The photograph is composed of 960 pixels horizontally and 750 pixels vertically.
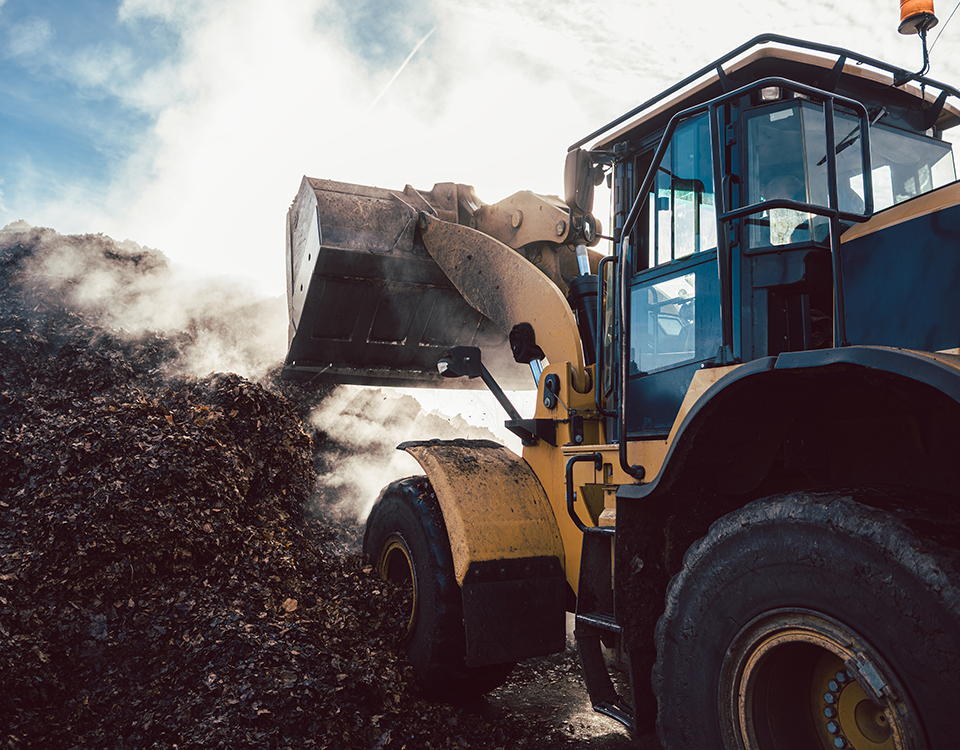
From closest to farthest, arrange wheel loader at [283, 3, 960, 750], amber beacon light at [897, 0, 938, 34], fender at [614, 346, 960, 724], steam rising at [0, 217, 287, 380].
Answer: wheel loader at [283, 3, 960, 750] → fender at [614, 346, 960, 724] → amber beacon light at [897, 0, 938, 34] → steam rising at [0, 217, 287, 380]

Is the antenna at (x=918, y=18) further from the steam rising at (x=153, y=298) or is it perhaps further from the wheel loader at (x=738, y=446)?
the steam rising at (x=153, y=298)

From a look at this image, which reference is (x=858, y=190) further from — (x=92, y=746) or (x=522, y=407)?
(x=92, y=746)

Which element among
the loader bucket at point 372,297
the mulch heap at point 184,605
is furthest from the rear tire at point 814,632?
the loader bucket at point 372,297

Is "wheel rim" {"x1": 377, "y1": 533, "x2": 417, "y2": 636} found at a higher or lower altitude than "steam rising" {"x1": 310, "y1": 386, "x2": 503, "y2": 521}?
lower

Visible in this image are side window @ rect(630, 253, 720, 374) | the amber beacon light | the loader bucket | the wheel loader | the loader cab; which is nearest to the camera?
the wheel loader


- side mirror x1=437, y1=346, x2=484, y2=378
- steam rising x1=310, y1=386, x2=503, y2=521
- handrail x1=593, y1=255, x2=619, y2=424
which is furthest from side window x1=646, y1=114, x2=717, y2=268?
steam rising x1=310, y1=386, x2=503, y2=521

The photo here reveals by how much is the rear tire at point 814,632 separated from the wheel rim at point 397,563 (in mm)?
2169

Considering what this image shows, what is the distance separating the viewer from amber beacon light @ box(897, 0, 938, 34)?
8.10ft

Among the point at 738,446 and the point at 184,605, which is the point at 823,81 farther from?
the point at 184,605

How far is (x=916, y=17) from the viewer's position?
8.18ft

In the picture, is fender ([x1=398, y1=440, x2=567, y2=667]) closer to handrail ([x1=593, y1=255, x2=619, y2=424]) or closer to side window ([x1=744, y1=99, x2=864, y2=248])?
handrail ([x1=593, y1=255, x2=619, y2=424])

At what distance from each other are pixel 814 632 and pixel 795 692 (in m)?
0.26

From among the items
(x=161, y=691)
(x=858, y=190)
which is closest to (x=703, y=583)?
(x=858, y=190)

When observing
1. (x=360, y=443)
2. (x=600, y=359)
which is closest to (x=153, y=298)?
(x=360, y=443)
